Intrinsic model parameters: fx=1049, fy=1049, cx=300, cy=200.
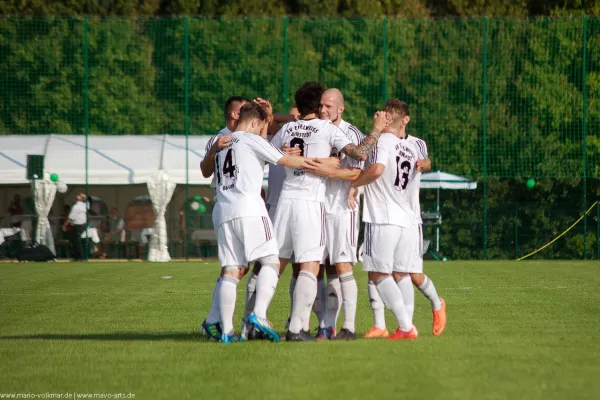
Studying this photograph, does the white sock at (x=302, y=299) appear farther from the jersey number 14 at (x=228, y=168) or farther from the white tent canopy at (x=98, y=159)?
the white tent canopy at (x=98, y=159)

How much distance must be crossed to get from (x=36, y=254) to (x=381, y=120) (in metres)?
19.3

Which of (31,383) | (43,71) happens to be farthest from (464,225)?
(31,383)

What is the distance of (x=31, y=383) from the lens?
6355 mm

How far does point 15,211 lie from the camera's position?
28.0m

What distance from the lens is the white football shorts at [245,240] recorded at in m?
8.18

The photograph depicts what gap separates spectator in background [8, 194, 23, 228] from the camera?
90.5 feet

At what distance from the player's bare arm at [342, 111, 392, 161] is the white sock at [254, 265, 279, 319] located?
1.10 m

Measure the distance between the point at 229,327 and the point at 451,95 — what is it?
2196cm

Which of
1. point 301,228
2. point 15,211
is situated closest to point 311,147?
point 301,228

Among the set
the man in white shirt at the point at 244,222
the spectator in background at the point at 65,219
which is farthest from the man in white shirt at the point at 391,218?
the spectator in background at the point at 65,219

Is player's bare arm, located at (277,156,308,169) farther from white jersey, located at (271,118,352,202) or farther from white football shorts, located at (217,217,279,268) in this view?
white football shorts, located at (217,217,279,268)

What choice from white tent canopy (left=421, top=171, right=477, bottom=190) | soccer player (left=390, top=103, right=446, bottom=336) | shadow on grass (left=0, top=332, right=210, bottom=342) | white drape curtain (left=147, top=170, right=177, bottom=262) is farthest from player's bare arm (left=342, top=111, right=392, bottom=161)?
white tent canopy (left=421, top=171, right=477, bottom=190)

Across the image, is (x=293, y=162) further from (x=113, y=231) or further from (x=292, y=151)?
(x=113, y=231)

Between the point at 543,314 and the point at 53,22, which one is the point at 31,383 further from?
the point at 53,22
